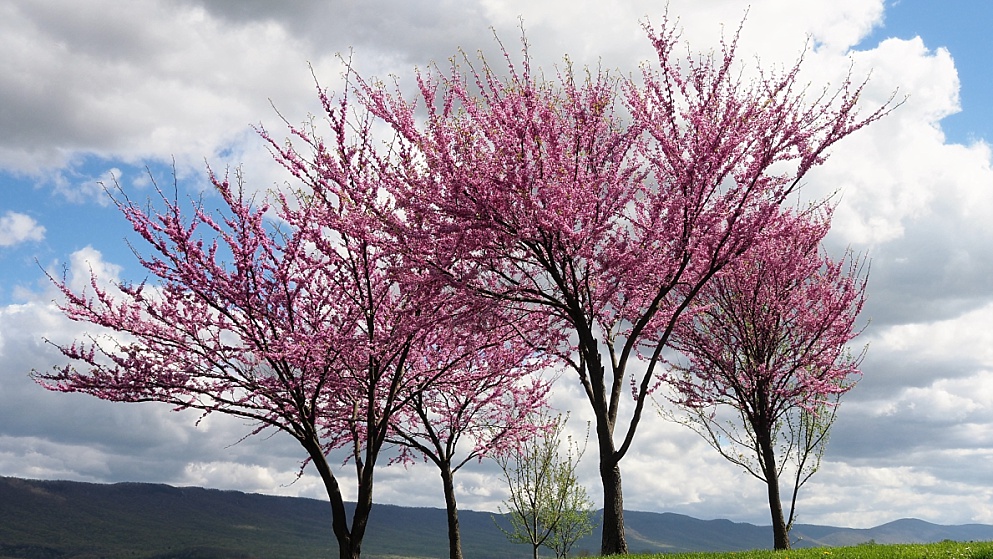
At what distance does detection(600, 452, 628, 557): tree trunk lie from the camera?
1495cm

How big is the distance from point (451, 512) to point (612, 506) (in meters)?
8.95

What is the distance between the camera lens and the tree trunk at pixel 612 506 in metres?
15.0

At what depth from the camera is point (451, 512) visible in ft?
74.2

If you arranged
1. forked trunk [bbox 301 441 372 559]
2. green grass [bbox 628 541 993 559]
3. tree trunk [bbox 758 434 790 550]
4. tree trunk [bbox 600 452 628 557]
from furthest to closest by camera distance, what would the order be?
tree trunk [bbox 758 434 790 550]
forked trunk [bbox 301 441 372 559]
tree trunk [bbox 600 452 628 557]
green grass [bbox 628 541 993 559]

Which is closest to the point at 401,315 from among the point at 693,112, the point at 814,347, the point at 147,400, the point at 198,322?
the point at 198,322

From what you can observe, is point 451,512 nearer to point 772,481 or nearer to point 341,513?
point 341,513

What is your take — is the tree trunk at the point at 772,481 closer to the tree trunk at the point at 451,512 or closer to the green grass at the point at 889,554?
the green grass at the point at 889,554

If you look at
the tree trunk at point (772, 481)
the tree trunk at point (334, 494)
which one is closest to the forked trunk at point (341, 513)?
the tree trunk at point (334, 494)

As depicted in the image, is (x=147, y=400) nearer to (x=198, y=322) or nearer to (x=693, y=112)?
(x=198, y=322)

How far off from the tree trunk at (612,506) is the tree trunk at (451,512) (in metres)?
7.89

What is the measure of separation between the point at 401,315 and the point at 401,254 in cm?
214

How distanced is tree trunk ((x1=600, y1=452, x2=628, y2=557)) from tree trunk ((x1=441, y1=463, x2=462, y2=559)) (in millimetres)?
7886

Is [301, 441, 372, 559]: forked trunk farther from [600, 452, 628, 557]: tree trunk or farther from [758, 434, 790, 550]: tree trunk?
[758, 434, 790, 550]: tree trunk

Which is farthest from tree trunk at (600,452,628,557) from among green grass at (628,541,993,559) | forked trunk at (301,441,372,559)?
forked trunk at (301,441,372,559)
